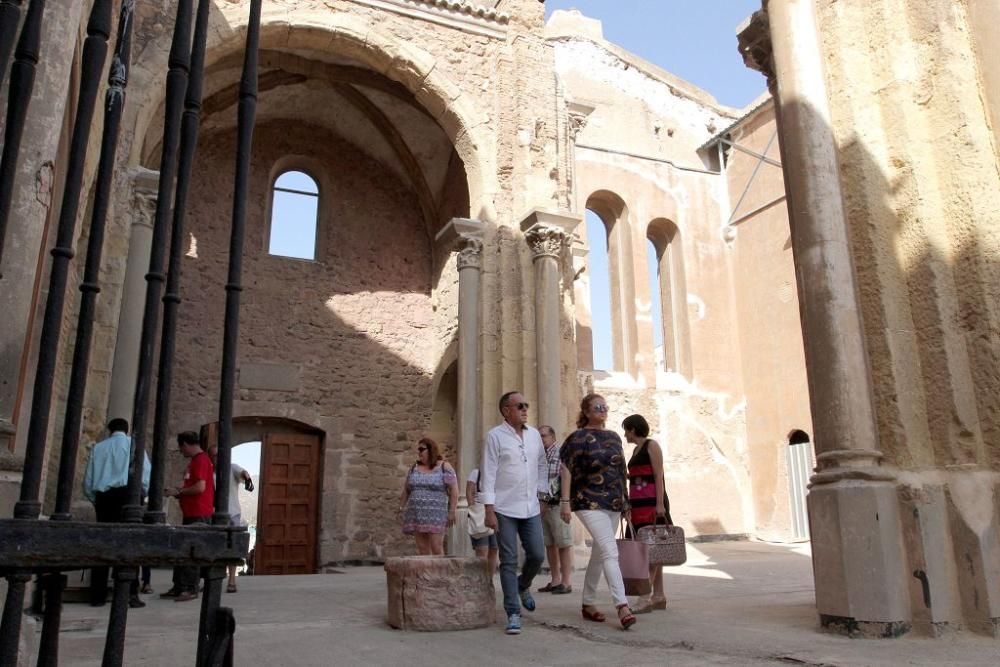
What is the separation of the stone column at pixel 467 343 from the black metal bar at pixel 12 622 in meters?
8.24

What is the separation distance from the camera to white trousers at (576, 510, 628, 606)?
4547mm

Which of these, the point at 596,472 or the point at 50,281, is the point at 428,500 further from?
the point at 50,281

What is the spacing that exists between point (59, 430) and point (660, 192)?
13.2 m

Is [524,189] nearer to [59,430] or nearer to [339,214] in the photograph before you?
[339,214]

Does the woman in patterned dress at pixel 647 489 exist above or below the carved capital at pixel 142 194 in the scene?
below

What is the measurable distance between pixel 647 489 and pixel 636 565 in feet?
1.93

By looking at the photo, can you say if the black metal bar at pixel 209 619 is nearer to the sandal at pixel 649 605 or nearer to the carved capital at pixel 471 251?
the sandal at pixel 649 605

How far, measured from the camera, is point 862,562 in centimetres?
390

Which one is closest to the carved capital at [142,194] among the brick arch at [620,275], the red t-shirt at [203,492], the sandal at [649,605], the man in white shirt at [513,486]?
the red t-shirt at [203,492]

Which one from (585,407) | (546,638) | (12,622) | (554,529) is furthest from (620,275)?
(12,622)

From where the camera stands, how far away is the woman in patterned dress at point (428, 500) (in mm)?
6742

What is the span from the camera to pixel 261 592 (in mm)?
6977

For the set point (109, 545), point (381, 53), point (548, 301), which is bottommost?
point (109, 545)

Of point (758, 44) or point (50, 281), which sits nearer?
point (50, 281)
